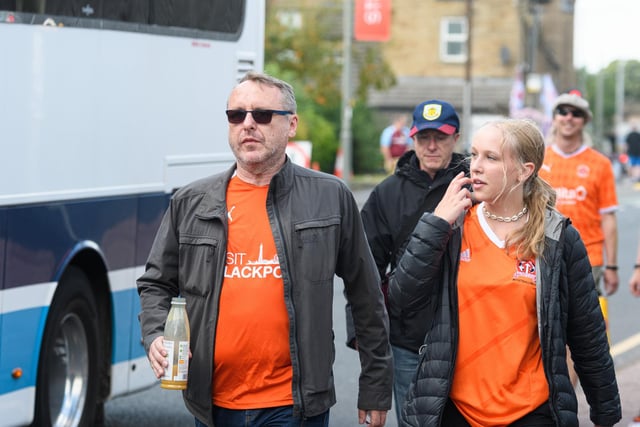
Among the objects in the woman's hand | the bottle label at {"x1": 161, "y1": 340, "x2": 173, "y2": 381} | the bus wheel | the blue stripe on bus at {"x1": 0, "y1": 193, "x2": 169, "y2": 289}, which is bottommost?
the bus wheel

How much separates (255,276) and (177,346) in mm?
354

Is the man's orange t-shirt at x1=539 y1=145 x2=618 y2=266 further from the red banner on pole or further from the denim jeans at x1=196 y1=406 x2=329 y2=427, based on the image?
the red banner on pole

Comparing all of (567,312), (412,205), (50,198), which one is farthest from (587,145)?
(567,312)

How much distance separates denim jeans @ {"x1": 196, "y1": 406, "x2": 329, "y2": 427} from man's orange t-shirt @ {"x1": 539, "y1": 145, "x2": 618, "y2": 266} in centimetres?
427

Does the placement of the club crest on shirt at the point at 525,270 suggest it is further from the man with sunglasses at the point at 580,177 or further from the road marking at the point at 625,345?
the road marking at the point at 625,345

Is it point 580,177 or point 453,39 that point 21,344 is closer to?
point 580,177

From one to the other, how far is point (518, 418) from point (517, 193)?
0.79m

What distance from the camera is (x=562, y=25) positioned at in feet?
284

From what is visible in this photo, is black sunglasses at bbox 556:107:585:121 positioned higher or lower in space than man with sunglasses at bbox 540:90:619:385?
higher

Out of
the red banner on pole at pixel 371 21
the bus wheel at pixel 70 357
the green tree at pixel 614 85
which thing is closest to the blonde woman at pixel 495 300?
the bus wheel at pixel 70 357

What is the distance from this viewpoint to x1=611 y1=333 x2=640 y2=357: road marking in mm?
11812

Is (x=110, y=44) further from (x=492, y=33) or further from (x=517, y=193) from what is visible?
(x=492, y=33)

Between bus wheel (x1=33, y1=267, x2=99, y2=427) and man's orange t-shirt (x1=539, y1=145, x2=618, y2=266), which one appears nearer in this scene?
bus wheel (x1=33, y1=267, x2=99, y2=427)

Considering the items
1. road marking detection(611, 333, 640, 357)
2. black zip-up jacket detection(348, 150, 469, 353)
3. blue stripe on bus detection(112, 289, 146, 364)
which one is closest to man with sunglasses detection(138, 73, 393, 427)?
black zip-up jacket detection(348, 150, 469, 353)
